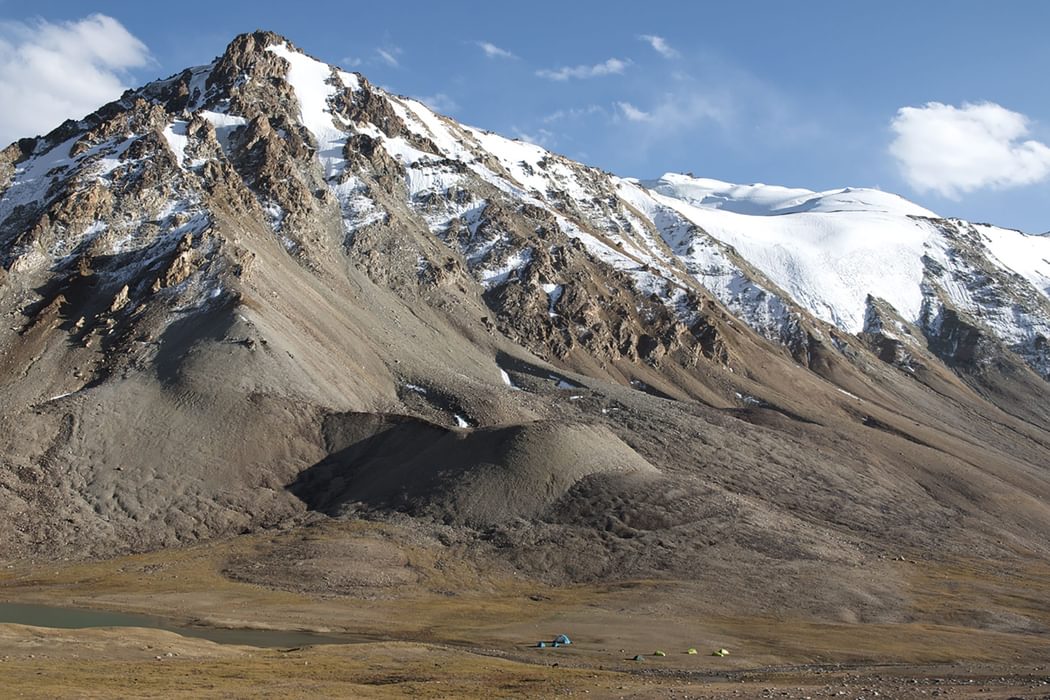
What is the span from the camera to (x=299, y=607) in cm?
8788

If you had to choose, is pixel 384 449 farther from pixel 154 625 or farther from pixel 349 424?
pixel 154 625

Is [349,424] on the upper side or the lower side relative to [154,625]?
upper

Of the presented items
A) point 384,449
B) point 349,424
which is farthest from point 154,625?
point 349,424

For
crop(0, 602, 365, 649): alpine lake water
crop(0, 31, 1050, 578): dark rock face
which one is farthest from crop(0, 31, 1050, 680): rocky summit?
crop(0, 602, 365, 649): alpine lake water

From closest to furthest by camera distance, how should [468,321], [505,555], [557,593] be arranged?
1. [557,593]
2. [505,555]
3. [468,321]

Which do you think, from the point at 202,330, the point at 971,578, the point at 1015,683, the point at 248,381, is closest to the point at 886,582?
the point at 971,578

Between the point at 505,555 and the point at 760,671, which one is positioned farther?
the point at 505,555

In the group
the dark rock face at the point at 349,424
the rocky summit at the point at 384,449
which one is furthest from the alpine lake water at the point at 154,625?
the dark rock face at the point at 349,424

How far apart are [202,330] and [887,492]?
107m

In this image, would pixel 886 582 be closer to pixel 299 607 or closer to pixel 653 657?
pixel 653 657

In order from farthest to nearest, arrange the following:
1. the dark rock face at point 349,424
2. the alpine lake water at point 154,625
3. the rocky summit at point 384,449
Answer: the dark rock face at point 349,424 → the rocky summit at point 384,449 → the alpine lake water at point 154,625

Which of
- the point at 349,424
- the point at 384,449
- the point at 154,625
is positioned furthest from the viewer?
the point at 349,424

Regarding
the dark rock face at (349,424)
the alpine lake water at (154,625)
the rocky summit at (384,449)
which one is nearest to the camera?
the alpine lake water at (154,625)

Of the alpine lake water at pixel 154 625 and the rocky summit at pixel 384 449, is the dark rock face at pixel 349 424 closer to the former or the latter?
the rocky summit at pixel 384 449
